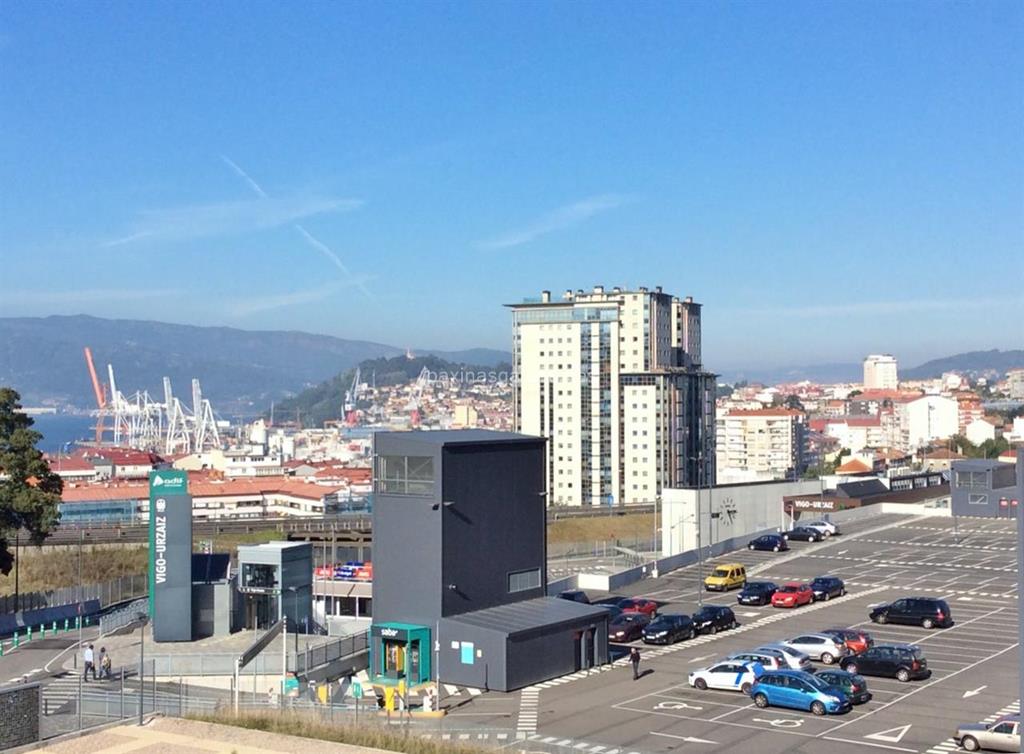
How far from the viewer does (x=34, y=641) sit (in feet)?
88.9

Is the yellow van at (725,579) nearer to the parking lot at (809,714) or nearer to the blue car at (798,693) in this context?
the parking lot at (809,714)

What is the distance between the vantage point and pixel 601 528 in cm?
6481

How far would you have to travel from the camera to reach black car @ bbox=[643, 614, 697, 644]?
25078 mm

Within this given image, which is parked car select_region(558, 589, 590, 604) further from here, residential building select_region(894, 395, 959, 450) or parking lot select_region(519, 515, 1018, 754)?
residential building select_region(894, 395, 959, 450)

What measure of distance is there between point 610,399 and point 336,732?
6623 centimetres

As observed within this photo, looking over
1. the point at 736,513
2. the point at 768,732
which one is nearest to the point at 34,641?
the point at 768,732

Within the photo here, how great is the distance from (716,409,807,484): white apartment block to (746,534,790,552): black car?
110546mm

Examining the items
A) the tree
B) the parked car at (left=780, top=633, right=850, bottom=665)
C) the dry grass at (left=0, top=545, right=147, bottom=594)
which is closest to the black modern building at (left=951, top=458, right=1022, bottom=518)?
the parked car at (left=780, top=633, right=850, bottom=665)

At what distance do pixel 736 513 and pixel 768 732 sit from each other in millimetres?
30033

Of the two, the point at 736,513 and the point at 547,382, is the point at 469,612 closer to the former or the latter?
the point at 736,513

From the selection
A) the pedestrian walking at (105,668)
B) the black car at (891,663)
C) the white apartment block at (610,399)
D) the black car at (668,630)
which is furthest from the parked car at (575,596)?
the white apartment block at (610,399)

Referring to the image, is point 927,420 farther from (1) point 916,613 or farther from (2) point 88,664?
(2) point 88,664

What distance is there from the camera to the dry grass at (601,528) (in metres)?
62.7

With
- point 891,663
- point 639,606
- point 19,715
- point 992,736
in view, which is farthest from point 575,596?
point 19,715
